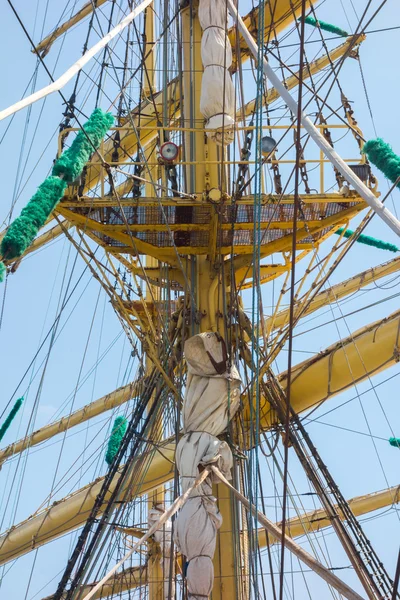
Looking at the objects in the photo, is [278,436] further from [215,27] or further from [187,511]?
[215,27]

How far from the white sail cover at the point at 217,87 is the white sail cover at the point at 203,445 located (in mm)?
1837

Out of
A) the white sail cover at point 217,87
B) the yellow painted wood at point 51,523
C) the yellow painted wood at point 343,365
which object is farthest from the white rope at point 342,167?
the yellow painted wood at point 51,523

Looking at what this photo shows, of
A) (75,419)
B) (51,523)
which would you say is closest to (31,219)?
(51,523)

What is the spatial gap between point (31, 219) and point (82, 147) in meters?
1.35

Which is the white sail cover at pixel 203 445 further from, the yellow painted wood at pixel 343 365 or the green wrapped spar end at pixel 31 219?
the green wrapped spar end at pixel 31 219

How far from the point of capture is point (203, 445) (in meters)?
7.52

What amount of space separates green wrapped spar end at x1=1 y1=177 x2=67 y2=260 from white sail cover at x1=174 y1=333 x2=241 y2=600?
272cm

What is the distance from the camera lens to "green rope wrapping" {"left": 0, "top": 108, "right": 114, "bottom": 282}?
4898 millimetres

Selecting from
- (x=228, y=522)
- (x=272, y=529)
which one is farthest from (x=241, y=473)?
(x=272, y=529)

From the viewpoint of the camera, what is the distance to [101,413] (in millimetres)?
18328

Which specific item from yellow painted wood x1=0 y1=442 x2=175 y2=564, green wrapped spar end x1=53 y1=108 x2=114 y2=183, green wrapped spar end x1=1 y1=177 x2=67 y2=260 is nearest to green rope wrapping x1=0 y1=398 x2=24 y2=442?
yellow painted wood x1=0 y1=442 x2=175 y2=564

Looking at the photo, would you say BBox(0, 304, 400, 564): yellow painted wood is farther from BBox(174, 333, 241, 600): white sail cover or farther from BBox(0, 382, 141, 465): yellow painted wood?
BBox(0, 382, 141, 465): yellow painted wood

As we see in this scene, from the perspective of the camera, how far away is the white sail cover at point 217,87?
8102 millimetres

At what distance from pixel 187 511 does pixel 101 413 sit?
11.4 meters
